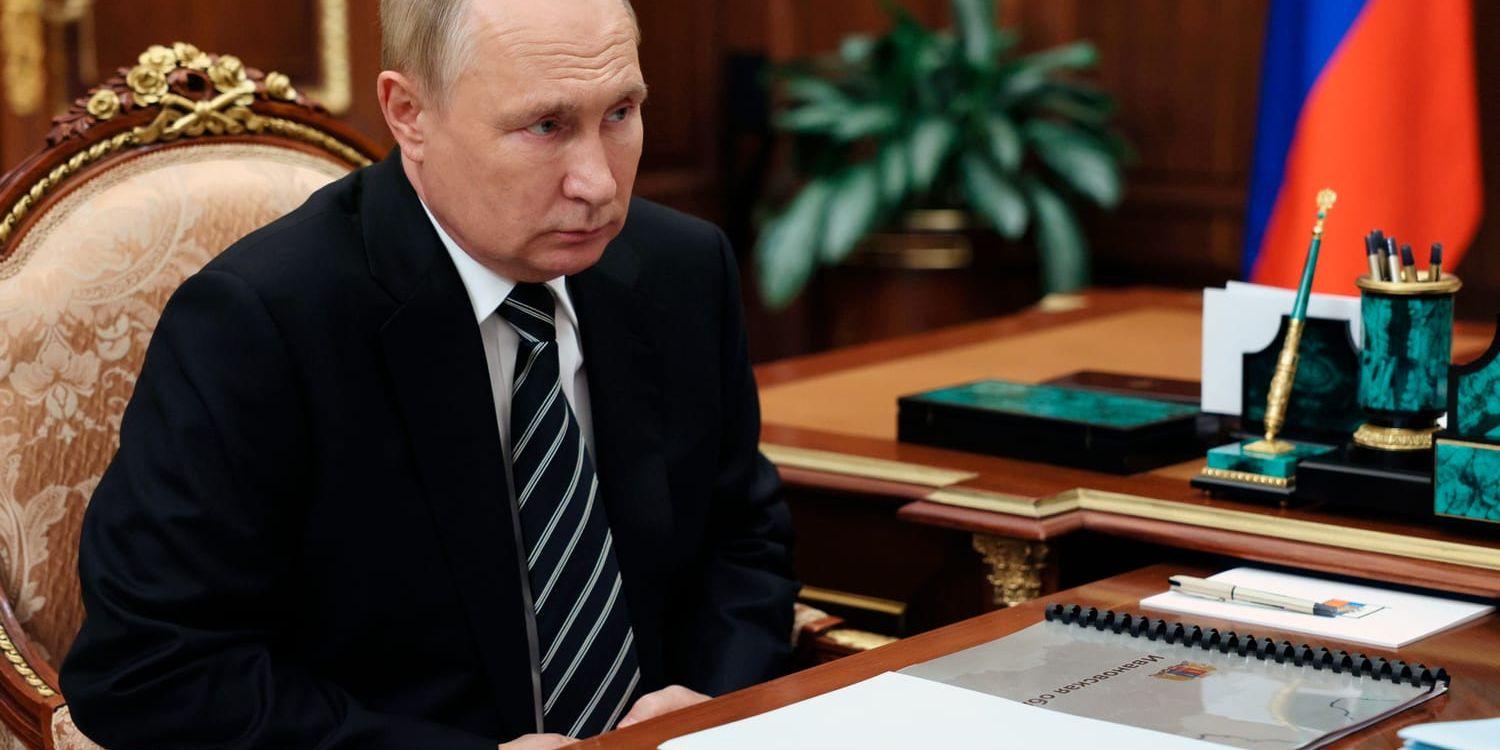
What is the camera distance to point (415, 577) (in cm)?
162

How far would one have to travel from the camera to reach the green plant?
18.0ft

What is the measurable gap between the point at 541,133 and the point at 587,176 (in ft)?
0.19

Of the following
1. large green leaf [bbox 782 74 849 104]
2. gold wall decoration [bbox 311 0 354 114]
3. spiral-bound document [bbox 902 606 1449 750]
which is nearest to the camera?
spiral-bound document [bbox 902 606 1449 750]

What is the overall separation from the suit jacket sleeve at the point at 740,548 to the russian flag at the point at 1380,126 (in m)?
2.01

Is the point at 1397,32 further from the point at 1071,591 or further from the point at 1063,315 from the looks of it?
the point at 1071,591

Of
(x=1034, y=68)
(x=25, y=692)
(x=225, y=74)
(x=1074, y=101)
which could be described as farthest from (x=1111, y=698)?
(x=1074, y=101)

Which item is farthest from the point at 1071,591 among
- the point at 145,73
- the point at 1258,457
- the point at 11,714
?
the point at 145,73

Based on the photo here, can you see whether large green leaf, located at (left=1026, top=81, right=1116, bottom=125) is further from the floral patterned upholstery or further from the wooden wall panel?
the floral patterned upholstery

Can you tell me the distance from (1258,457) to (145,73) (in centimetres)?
136

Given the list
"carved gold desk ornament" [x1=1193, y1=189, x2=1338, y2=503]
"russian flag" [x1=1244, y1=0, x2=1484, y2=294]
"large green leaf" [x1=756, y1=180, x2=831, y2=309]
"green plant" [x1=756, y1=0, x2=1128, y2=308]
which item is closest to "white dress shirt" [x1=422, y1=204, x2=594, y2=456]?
"carved gold desk ornament" [x1=1193, y1=189, x2=1338, y2=503]

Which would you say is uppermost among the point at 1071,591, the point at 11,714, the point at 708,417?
the point at 708,417

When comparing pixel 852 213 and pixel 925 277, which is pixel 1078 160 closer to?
pixel 925 277

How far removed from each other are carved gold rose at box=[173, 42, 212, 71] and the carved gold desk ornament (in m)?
1.27

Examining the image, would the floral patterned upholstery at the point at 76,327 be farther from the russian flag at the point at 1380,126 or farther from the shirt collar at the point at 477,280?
the russian flag at the point at 1380,126
